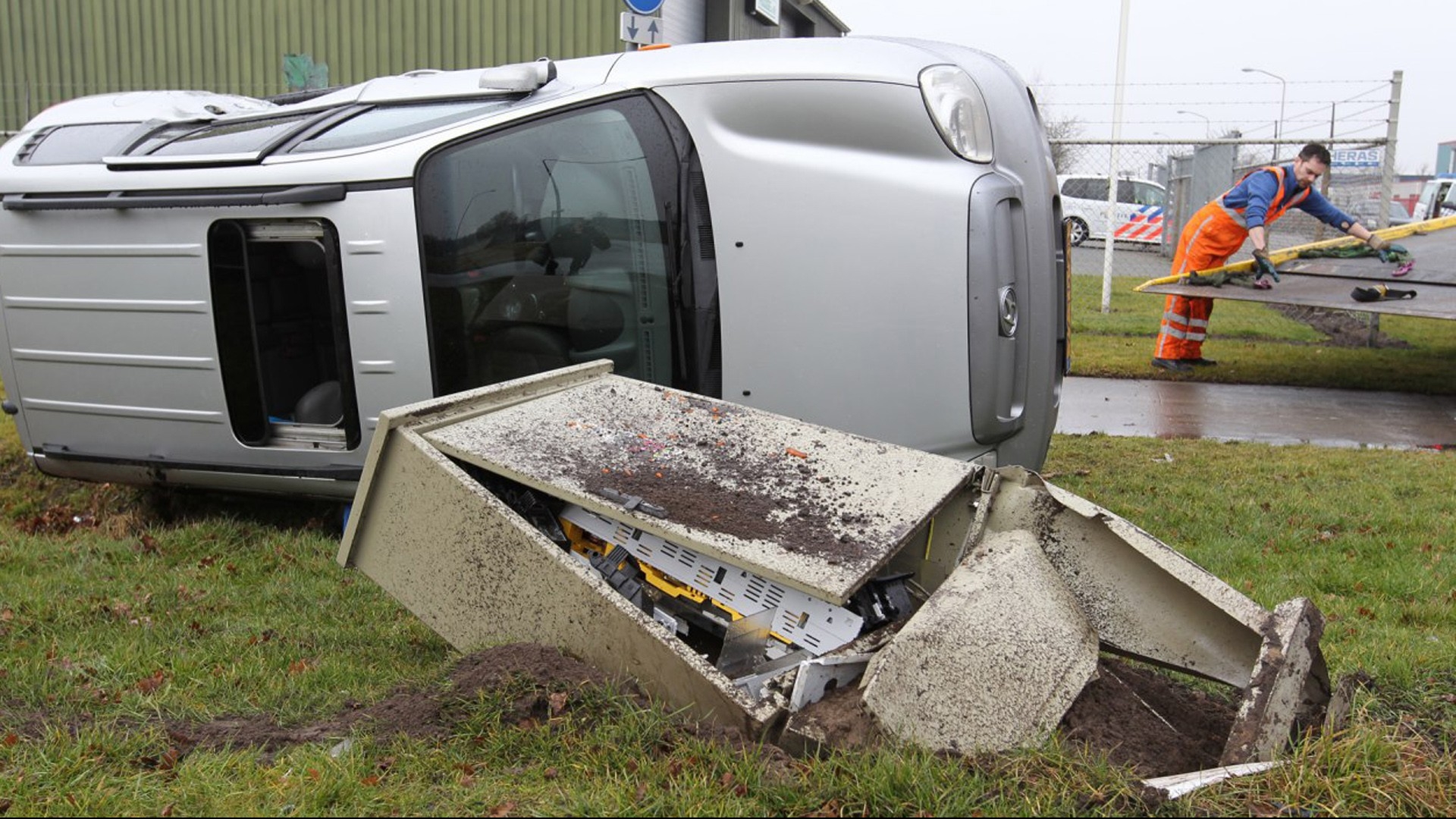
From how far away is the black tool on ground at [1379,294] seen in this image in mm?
9664

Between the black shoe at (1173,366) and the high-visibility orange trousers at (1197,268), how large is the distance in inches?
2.3

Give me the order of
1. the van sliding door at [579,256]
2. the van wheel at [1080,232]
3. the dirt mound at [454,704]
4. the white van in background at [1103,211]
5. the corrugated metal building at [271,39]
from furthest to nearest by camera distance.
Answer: the white van in background at [1103,211] < the van wheel at [1080,232] < the corrugated metal building at [271,39] < the van sliding door at [579,256] < the dirt mound at [454,704]

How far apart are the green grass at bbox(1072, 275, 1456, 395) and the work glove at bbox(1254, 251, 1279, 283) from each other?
0.89 metres

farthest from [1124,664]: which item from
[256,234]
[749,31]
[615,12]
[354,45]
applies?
[749,31]

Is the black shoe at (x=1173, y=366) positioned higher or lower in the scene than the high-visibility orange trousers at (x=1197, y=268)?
lower

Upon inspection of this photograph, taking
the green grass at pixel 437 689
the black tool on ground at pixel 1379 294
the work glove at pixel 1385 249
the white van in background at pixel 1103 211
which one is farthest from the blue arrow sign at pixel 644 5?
the white van in background at pixel 1103 211

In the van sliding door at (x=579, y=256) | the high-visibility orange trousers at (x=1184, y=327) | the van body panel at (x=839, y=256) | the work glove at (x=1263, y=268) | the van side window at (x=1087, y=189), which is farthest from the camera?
the van side window at (x=1087, y=189)

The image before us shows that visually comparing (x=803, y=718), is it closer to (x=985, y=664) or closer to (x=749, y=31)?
(x=985, y=664)

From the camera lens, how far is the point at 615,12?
50.0ft

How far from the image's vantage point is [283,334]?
5695 millimetres

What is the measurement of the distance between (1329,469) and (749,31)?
1317 cm

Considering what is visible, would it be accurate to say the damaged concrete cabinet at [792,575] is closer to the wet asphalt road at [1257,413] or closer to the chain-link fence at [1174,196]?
the wet asphalt road at [1257,413]

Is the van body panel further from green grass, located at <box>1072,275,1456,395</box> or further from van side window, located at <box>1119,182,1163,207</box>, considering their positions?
van side window, located at <box>1119,182,1163,207</box>

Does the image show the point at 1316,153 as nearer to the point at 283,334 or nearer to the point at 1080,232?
the point at 283,334
